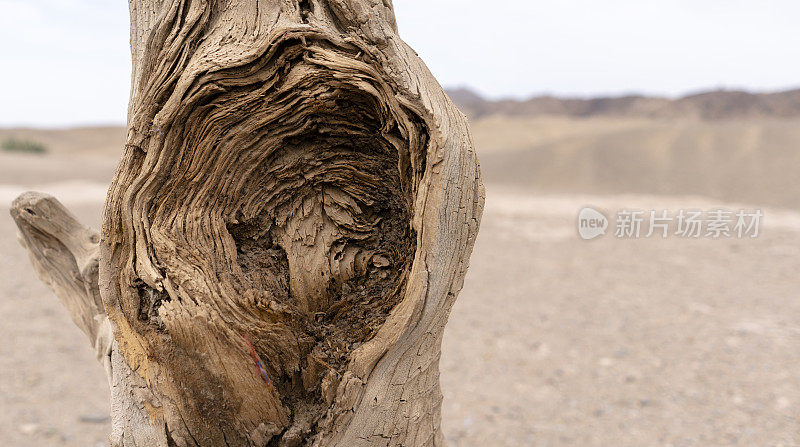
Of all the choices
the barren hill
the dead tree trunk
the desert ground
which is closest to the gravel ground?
the desert ground

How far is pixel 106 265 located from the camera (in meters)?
1.58

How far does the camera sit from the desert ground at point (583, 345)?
3.64 metres

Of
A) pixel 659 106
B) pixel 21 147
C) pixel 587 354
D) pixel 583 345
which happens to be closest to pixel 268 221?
pixel 587 354

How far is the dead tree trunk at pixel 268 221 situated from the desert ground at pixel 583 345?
2.24 m

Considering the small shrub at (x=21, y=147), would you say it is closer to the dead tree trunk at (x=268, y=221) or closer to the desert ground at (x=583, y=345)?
the desert ground at (x=583, y=345)

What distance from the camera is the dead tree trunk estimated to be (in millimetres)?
1500

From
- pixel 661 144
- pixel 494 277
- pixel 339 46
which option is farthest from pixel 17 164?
pixel 661 144

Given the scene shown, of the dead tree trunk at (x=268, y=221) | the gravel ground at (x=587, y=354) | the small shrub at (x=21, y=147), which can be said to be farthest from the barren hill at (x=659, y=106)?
the dead tree trunk at (x=268, y=221)

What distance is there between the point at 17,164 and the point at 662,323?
15.5 meters

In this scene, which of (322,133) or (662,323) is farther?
(662,323)

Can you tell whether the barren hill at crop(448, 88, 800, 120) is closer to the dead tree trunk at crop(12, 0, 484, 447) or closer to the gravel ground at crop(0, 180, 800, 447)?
the gravel ground at crop(0, 180, 800, 447)

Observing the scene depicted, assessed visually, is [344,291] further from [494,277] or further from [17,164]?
[17,164]

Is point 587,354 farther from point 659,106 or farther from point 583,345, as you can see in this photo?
point 659,106

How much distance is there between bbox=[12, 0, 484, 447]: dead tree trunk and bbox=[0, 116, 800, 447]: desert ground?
7.34 ft
